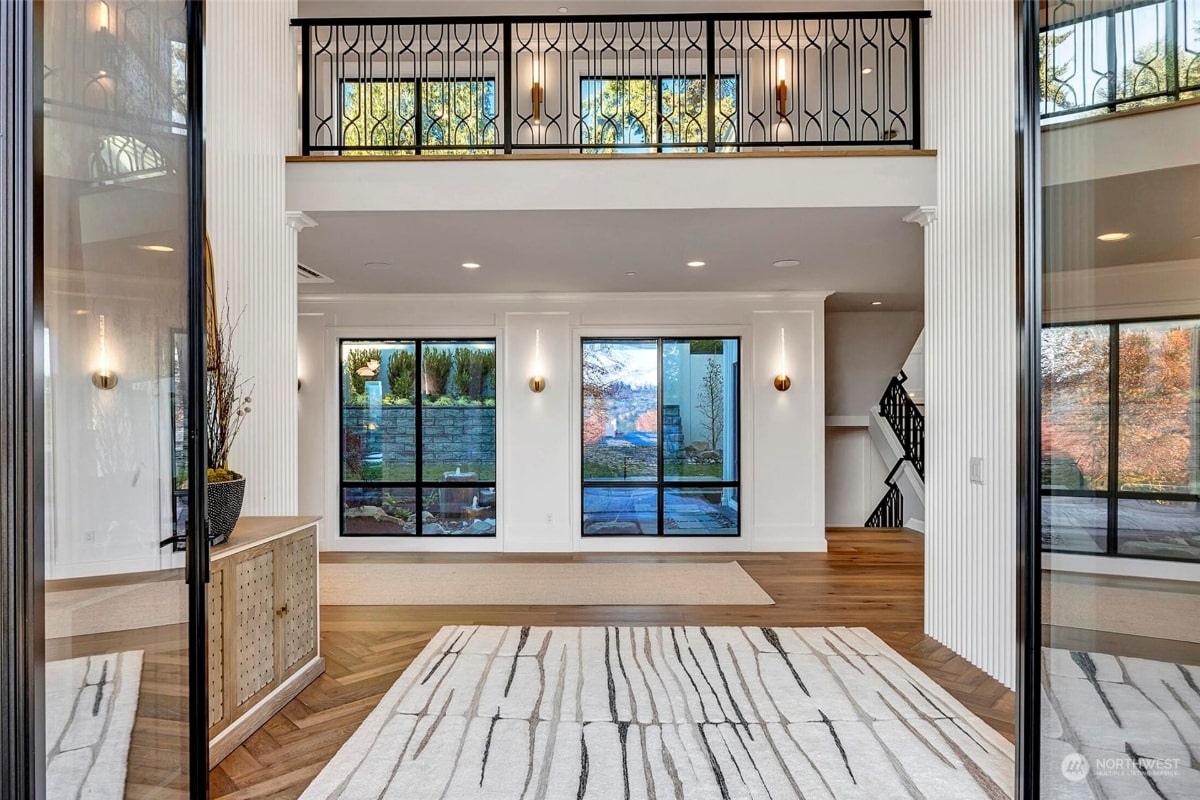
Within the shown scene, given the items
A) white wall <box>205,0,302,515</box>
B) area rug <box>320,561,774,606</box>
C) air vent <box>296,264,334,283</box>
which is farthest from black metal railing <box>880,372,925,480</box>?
white wall <box>205,0,302,515</box>

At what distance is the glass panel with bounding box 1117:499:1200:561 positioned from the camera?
4.98ft

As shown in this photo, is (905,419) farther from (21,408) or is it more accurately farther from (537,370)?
(21,408)

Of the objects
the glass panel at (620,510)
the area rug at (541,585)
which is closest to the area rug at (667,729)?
the area rug at (541,585)

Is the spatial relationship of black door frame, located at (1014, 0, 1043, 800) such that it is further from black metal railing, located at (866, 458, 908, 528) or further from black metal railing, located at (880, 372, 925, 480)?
black metal railing, located at (866, 458, 908, 528)

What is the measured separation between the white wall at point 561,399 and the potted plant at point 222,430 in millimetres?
2950

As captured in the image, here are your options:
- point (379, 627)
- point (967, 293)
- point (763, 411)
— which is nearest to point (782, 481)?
point (763, 411)

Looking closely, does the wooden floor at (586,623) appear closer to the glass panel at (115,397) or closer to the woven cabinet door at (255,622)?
the woven cabinet door at (255,622)

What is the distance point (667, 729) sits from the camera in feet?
8.20

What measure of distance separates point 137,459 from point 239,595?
1060 mm

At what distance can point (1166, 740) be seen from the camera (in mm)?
1513

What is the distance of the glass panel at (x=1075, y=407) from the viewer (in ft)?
5.48

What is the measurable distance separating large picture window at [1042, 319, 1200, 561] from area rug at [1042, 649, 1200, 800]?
1.01 ft

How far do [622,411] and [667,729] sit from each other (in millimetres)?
3791

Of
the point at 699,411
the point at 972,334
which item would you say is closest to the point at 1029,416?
the point at 972,334
